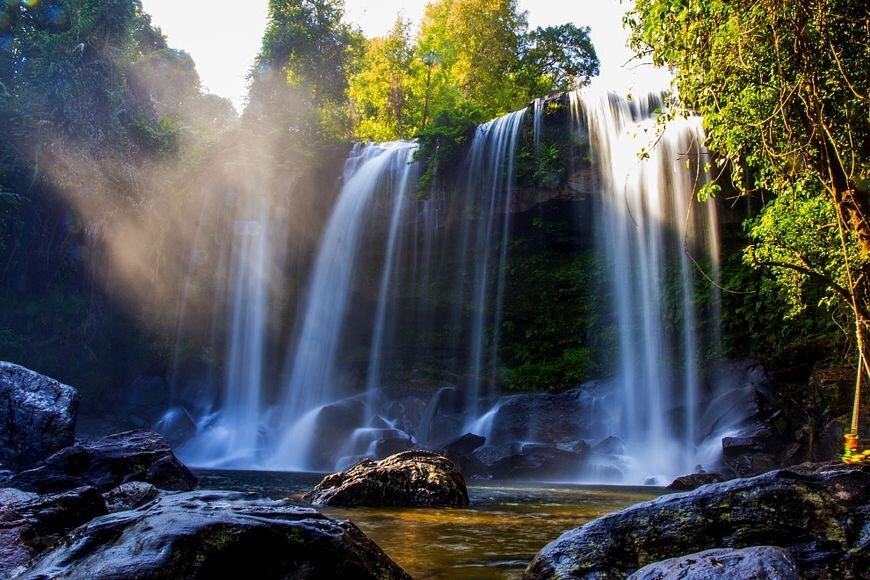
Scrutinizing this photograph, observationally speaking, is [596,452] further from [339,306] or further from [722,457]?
[339,306]

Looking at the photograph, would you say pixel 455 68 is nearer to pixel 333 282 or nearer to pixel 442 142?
pixel 442 142

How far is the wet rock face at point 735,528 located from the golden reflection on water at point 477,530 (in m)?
0.70

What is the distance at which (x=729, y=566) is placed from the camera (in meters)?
2.89

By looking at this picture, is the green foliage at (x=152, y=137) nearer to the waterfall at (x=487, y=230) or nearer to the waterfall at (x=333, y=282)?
the waterfall at (x=333, y=282)

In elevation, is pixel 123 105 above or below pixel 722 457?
above

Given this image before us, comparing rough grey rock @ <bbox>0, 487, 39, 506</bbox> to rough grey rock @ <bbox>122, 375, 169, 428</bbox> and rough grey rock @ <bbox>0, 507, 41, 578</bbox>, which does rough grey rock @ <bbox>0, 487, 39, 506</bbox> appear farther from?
rough grey rock @ <bbox>122, 375, 169, 428</bbox>

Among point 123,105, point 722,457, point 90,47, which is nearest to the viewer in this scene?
point 722,457

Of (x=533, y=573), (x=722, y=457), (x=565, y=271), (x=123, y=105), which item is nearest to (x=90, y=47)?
(x=123, y=105)

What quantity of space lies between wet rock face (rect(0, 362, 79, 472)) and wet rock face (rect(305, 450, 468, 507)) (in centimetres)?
568

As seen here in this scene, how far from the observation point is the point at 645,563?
3.57 meters

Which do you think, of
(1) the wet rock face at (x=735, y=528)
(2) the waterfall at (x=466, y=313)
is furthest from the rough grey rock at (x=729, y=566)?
(2) the waterfall at (x=466, y=313)

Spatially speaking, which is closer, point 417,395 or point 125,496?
point 125,496

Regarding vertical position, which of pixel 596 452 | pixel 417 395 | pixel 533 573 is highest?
pixel 417 395

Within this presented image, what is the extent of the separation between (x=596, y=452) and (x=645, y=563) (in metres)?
12.3
